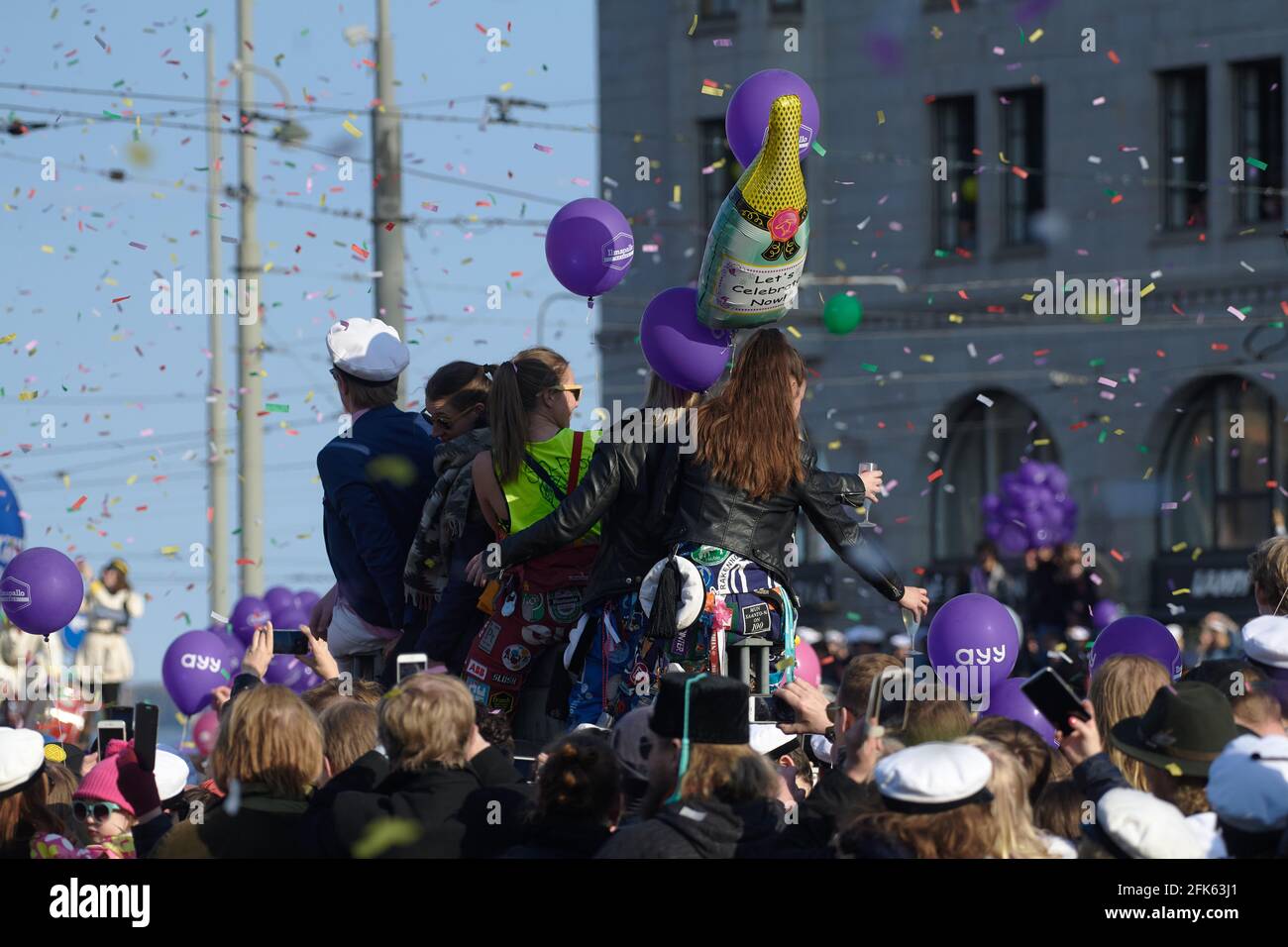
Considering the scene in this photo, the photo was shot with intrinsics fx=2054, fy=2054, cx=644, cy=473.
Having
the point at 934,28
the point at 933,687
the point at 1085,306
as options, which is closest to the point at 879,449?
the point at 1085,306

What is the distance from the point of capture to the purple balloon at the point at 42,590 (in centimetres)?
875

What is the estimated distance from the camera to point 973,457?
30469 millimetres

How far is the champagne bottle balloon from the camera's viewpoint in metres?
6.07

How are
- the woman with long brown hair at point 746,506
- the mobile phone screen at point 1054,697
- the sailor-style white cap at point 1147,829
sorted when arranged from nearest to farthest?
1. the sailor-style white cap at point 1147,829
2. the mobile phone screen at point 1054,697
3. the woman with long brown hair at point 746,506

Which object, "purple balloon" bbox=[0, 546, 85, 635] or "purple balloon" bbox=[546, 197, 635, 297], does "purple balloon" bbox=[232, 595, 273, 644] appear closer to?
"purple balloon" bbox=[0, 546, 85, 635]

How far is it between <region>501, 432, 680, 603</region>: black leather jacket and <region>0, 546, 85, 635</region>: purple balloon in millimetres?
3113

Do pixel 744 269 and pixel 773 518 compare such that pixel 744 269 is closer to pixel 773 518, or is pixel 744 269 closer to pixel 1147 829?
pixel 773 518

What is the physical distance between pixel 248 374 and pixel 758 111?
1498 centimetres

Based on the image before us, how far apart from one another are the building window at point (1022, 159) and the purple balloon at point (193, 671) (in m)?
20.6

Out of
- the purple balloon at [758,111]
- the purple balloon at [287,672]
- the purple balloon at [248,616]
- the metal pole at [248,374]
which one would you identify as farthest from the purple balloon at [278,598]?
the purple balloon at [758,111]

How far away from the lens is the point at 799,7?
30.7m

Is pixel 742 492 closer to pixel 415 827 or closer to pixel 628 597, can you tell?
pixel 628 597

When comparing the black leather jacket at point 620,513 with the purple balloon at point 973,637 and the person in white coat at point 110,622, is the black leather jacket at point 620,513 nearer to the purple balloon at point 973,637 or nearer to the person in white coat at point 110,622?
the purple balloon at point 973,637
